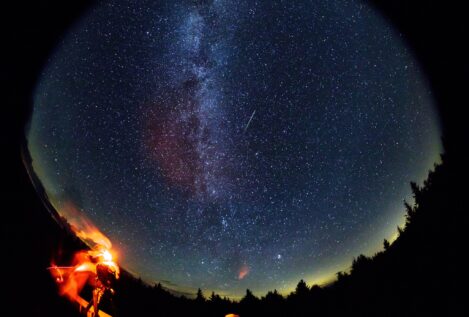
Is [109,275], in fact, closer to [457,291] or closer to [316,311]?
[457,291]

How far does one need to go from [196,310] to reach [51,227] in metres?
13.5

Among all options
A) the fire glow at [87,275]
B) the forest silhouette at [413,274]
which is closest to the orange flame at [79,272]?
the fire glow at [87,275]

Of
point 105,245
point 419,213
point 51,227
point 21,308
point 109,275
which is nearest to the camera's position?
point 109,275

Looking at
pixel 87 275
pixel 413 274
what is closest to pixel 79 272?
pixel 87 275

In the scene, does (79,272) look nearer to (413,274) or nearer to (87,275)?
(87,275)

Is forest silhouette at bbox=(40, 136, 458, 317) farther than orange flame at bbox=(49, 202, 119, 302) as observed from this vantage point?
Yes

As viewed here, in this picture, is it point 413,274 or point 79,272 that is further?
point 413,274

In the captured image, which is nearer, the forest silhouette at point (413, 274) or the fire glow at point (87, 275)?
the fire glow at point (87, 275)

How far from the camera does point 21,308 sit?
433 cm

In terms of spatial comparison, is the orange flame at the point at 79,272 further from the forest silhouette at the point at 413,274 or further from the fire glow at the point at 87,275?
the forest silhouette at the point at 413,274

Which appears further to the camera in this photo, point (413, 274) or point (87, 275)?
point (413, 274)

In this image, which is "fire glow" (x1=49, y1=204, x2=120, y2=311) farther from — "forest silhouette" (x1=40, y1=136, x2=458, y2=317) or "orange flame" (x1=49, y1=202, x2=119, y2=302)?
"forest silhouette" (x1=40, y1=136, x2=458, y2=317)

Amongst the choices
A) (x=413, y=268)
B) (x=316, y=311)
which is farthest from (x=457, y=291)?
(x=316, y=311)

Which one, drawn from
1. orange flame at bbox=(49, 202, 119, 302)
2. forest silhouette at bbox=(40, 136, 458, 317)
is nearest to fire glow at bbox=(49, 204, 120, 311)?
orange flame at bbox=(49, 202, 119, 302)
